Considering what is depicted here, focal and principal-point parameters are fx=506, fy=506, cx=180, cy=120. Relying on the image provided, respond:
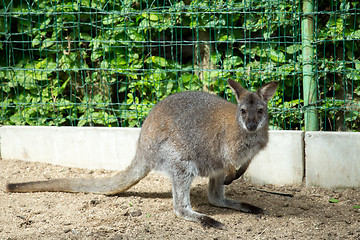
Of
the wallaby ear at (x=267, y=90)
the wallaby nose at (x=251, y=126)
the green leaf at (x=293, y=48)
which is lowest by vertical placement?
the wallaby nose at (x=251, y=126)

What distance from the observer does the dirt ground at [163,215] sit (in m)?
4.11

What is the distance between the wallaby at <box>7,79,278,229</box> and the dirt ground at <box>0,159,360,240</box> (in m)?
0.21

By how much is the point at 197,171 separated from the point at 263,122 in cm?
74

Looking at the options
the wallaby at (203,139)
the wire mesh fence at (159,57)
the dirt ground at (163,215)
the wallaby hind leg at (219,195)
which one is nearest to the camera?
the dirt ground at (163,215)

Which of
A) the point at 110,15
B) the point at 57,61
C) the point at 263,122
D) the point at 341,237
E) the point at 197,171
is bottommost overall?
the point at 341,237

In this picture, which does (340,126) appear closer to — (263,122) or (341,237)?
(263,122)

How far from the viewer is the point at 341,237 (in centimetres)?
395

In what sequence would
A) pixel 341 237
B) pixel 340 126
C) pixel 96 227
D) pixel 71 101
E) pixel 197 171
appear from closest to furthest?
pixel 341 237 < pixel 96 227 < pixel 197 171 < pixel 340 126 < pixel 71 101

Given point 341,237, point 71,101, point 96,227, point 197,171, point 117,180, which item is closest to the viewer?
point 341,237

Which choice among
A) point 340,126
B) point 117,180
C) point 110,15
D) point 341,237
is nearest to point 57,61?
point 110,15

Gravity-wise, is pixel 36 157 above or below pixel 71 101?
below

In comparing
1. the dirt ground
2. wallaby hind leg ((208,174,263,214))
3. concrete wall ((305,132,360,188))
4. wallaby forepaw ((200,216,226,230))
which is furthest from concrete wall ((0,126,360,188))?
wallaby forepaw ((200,216,226,230))

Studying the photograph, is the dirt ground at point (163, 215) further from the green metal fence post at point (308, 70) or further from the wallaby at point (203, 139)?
the green metal fence post at point (308, 70)

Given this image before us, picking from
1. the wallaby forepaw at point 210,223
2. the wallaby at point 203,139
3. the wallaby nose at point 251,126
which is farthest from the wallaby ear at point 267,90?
the wallaby forepaw at point 210,223
